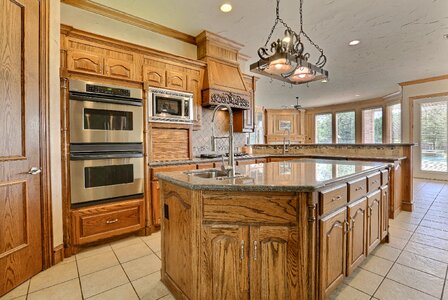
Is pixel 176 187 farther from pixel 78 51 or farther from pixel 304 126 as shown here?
pixel 304 126

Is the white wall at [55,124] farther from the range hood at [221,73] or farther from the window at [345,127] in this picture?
→ the window at [345,127]

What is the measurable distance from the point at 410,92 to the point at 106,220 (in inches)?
305

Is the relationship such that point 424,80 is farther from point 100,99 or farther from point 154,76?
point 100,99

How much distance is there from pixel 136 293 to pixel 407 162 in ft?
13.7

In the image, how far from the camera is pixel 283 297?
1380 millimetres

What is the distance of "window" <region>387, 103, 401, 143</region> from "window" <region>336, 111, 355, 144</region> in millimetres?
1329

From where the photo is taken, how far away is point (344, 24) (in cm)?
322

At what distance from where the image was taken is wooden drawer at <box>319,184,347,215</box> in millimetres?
1445

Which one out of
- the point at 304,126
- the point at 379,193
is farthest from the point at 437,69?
the point at 304,126

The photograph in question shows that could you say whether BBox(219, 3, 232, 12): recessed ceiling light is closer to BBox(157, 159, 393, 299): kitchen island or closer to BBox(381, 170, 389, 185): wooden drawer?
BBox(157, 159, 393, 299): kitchen island

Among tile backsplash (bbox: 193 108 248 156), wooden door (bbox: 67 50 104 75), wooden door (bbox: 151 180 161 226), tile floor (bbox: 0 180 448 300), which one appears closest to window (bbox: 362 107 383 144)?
tile floor (bbox: 0 180 448 300)

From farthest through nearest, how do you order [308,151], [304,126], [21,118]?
[304,126] → [308,151] → [21,118]

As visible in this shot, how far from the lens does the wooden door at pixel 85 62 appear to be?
2443 millimetres

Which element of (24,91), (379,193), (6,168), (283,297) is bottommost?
(283,297)
